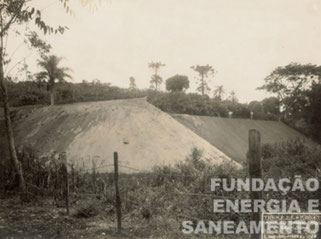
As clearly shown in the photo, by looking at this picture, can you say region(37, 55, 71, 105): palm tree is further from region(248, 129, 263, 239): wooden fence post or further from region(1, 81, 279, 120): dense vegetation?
region(248, 129, 263, 239): wooden fence post

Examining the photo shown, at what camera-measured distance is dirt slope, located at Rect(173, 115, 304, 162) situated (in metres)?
27.0

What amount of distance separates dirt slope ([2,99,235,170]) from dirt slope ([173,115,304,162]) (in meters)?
6.28

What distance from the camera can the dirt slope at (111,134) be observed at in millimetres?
16719

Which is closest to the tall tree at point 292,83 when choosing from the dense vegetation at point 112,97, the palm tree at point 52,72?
the dense vegetation at point 112,97

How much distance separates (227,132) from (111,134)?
14415mm

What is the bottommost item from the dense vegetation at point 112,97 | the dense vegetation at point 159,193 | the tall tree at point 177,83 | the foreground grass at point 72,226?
the foreground grass at point 72,226

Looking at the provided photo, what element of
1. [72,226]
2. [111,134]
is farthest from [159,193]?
[111,134]

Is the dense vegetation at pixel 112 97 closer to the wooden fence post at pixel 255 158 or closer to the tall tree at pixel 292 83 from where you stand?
the tall tree at pixel 292 83

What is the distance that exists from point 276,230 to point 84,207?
4671mm

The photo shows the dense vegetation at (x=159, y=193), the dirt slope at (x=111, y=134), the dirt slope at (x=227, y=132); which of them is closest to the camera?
the dense vegetation at (x=159, y=193)

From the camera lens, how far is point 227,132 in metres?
30.1

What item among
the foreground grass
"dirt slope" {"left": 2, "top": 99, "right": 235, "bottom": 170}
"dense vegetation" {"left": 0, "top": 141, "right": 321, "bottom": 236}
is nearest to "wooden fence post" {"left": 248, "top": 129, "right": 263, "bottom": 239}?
"dense vegetation" {"left": 0, "top": 141, "right": 321, "bottom": 236}

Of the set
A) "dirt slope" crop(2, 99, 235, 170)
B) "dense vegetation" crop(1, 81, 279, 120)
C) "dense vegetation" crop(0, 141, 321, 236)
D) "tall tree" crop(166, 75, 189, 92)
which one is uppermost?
"tall tree" crop(166, 75, 189, 92)

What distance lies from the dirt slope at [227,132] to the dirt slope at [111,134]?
6279 millimetres
